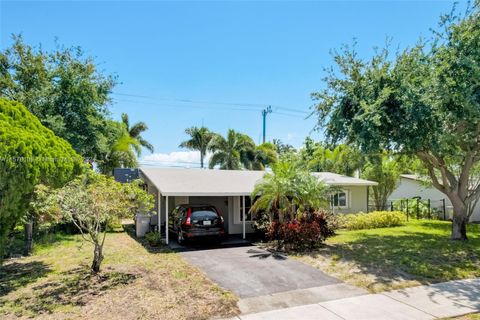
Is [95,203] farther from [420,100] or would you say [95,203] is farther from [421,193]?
[421,193]

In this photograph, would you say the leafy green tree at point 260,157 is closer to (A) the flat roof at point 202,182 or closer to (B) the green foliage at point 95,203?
(A) the flat roof at point 202,182

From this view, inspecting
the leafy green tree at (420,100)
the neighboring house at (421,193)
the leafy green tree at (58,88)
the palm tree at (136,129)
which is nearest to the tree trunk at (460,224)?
the leafy green tree at (420,100)

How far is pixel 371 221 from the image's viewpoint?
18.2m

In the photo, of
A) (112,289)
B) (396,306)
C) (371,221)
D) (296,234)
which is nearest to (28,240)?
(112,289)

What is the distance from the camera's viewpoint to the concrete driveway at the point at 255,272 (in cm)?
771

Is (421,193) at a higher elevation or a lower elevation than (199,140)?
lower

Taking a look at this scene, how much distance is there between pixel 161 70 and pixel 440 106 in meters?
15.3

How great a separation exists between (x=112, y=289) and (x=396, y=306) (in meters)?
5.97

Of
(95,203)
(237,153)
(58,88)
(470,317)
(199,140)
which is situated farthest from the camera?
(199,140)

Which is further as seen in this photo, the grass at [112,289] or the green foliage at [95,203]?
the green foliage at [95,203]

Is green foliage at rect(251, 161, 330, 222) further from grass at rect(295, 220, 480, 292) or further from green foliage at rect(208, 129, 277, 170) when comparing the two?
green foliage at rect(208, 129, 277, 170)

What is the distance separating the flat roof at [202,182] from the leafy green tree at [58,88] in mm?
4103

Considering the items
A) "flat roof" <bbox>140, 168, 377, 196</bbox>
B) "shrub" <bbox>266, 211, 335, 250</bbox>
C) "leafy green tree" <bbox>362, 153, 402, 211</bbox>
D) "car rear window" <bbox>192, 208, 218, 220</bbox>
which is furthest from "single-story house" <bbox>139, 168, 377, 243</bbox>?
"leafy green tree" <bbox>362, 153, 402, 211</bbox>

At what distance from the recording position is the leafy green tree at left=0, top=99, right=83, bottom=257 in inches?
315
